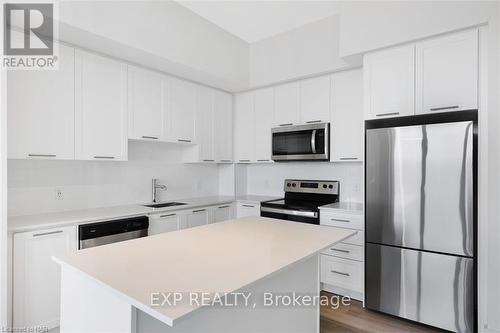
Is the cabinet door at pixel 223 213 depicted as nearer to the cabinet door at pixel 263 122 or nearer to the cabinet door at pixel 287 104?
the cabinet door at pixel 263 122

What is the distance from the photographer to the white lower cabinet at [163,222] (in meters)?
3.03

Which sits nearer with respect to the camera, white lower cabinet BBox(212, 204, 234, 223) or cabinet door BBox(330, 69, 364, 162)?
cabinet door BBox(330, 69, 364, 162)

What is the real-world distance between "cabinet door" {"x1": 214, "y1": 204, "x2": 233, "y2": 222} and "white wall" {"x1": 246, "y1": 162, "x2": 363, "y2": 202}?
685 mm

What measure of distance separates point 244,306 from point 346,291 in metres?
1.96

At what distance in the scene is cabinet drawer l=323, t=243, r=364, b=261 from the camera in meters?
2.93

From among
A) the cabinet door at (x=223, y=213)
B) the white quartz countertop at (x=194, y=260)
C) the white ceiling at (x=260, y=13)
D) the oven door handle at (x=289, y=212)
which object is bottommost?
the cabinet door at (x=223, y=213)

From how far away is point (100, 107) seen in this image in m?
2.84

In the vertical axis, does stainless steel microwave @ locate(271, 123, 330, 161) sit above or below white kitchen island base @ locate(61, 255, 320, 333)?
above

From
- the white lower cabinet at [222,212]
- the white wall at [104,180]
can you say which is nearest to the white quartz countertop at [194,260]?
the white wall at [104,180]

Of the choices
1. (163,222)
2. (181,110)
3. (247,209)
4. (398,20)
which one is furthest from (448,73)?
(163,222)

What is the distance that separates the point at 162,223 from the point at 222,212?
0.97 meters

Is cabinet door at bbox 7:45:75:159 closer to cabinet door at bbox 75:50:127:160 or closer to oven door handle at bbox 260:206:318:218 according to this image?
cabinet door at bbox 75:50:127:160

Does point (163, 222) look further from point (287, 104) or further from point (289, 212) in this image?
point (287, 104)

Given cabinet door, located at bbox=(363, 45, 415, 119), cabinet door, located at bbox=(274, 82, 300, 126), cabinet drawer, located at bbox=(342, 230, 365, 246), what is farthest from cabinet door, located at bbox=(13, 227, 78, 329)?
cabinet door, located at bbox=(363, 45, 415, 119)
